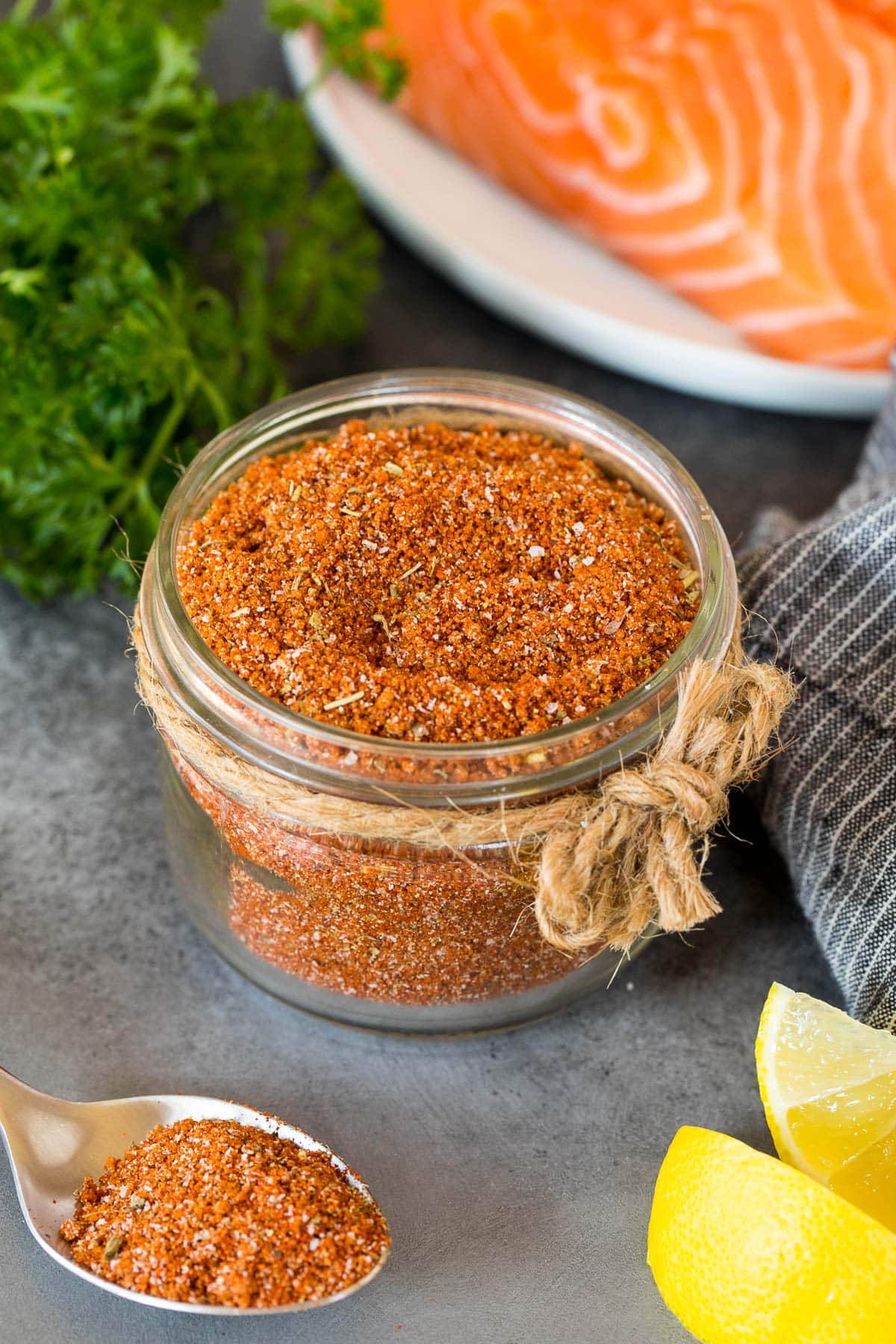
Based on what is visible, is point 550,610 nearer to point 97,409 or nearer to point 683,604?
point 683,604

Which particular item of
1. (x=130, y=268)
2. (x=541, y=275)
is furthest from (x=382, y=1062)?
(x=541, y=275)

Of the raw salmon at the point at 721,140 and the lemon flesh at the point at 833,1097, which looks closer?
the lemon flesh at the point at 833,1097

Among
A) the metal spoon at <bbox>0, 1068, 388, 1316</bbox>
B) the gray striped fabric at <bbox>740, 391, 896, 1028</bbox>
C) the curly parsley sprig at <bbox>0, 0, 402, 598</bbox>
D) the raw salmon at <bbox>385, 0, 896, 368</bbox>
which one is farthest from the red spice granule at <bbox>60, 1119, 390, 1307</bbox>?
the raw salmon at <bbox>385, 0, 896, 368</bbox>

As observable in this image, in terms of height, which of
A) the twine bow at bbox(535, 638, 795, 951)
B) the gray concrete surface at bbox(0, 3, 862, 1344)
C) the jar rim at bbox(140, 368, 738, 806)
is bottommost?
the gray concrete surface at bbox(0, 3, 862, 1344)

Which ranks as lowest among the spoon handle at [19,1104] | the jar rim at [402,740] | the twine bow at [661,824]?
the spoon handle at [19,1104]

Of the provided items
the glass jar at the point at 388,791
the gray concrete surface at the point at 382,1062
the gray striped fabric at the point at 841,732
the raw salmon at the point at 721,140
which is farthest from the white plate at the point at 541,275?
the gray concrete surface at the point at 382,1062

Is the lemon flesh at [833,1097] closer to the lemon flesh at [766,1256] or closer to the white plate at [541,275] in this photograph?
the lemon flesh at [766,1256]

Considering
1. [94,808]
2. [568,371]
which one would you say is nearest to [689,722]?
[94,808]

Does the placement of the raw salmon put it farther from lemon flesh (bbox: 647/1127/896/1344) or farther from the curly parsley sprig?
lemon flesh (bbox: 647/1127/896/1344)
